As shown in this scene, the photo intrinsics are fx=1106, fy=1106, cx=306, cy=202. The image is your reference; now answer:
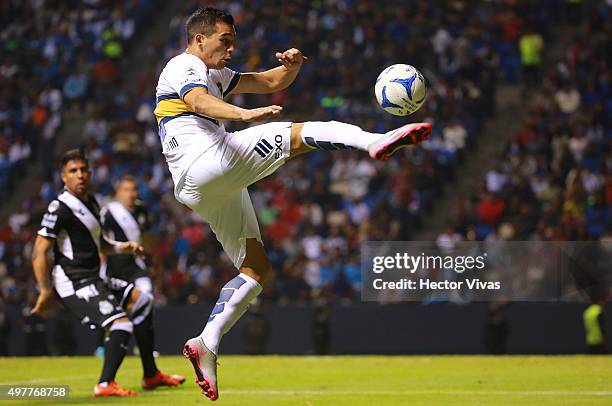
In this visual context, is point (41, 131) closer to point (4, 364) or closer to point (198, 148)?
point (4, 364)

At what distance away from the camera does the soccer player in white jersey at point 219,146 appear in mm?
7953

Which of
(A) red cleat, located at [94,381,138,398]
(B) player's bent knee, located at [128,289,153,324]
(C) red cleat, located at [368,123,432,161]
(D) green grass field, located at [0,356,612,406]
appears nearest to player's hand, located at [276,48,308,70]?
(C) red cleat, located at [368,123,432,161]

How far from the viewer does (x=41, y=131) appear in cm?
2705

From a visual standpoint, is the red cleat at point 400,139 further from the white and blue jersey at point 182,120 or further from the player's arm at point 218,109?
the white and blue jersey at point 182,120

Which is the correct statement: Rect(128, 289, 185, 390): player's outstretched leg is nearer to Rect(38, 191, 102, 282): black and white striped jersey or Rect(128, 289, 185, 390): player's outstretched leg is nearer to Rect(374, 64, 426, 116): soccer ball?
Rect(38, 191, 102, 282): black and white striped jersey

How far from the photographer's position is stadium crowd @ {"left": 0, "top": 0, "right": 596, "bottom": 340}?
19.9 meters

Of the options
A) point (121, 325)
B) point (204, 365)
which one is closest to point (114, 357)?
point (121, 325)

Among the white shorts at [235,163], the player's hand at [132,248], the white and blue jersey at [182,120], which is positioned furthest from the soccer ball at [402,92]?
the player's hand at [132,248]

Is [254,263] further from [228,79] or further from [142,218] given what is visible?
[142,218]

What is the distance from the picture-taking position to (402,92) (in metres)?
8.42

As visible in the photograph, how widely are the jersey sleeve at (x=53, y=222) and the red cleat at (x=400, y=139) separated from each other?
179 inches

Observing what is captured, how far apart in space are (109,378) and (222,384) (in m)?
1.60

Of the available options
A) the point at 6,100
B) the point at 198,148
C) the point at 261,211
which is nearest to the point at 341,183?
the point at 261,211

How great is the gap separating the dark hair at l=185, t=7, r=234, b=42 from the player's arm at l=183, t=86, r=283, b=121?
0.58m
